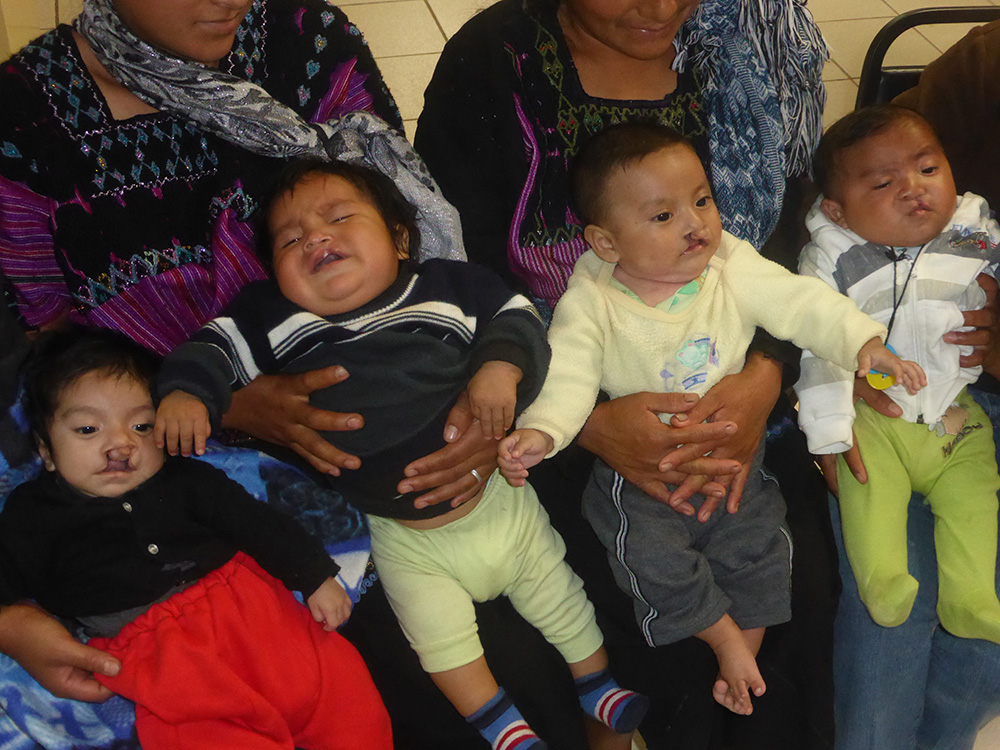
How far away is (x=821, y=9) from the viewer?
430 centimetres

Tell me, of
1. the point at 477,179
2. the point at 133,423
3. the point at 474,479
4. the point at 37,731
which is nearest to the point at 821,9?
the point at 477,179

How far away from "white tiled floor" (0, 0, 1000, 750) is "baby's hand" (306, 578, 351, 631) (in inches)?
94.4

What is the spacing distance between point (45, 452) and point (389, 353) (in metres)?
0.52

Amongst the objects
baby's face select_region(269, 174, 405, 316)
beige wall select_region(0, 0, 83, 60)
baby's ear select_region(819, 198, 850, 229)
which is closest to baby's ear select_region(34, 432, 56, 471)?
baby's face select_region(269, 174, 405, 316)

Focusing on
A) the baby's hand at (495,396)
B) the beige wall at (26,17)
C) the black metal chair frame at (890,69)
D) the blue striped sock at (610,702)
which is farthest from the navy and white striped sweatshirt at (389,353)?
the beige wall at (26,17)

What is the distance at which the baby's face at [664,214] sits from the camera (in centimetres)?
142

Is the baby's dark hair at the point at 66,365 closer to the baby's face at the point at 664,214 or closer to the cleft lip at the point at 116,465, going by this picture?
the cleft lip at the point at 116,465

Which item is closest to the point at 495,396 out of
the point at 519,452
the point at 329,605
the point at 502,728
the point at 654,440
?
the point at 519,452

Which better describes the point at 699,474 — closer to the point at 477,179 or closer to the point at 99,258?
the point at 477,179

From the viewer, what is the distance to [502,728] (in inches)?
53.8

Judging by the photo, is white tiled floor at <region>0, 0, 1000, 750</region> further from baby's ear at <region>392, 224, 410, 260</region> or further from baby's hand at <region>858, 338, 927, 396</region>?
baby's hand at <region>858, 338, 927, 396</region>

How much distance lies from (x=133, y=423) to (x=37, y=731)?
17.2 inches

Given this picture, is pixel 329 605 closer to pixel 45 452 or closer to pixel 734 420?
pixel 45 452

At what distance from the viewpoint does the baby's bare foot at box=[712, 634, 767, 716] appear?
138 cm
